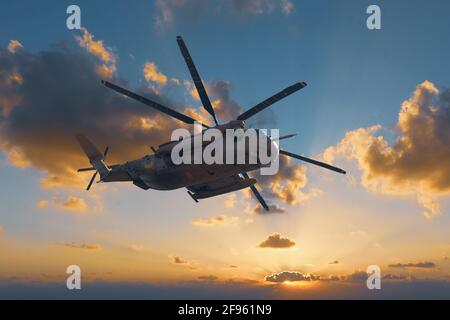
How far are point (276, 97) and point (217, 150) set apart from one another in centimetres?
602

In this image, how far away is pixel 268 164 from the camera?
2731 cm

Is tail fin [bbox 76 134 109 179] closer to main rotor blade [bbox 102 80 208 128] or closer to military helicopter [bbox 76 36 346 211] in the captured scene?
military helicopter [bbox 76 36 346 211]

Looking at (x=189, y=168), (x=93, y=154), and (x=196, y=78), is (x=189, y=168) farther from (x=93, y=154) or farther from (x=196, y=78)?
(x=93, y=154)

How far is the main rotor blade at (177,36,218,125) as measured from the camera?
23.9 meters

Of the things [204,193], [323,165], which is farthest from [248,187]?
[323,165]

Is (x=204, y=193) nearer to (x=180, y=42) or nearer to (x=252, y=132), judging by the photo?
(x=252, y=132)

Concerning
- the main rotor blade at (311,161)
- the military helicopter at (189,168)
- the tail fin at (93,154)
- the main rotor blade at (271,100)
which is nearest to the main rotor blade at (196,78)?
the military helicopter at (189,168)

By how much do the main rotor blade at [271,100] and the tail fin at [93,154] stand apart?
1920 cm

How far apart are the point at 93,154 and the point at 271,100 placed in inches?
927

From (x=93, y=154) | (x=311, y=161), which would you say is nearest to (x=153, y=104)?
(x=311, y=161)

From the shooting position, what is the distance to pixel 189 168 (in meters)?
28.2

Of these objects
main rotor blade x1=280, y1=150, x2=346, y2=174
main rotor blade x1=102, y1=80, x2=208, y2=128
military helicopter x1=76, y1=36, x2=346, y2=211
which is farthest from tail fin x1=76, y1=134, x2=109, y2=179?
main rotor blade x1=280, y1=150, x2=346, y2=174

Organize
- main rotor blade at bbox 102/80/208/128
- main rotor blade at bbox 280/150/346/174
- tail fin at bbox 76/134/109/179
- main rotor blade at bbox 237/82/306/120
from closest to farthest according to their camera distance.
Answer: main rotor blade at bbox 237/82/306/120 → main rotor blade at bbox 102/80/208/128 → main rotor blade at bbox 280/150/346/174 → tail fin at bbox 76/134/109/179
